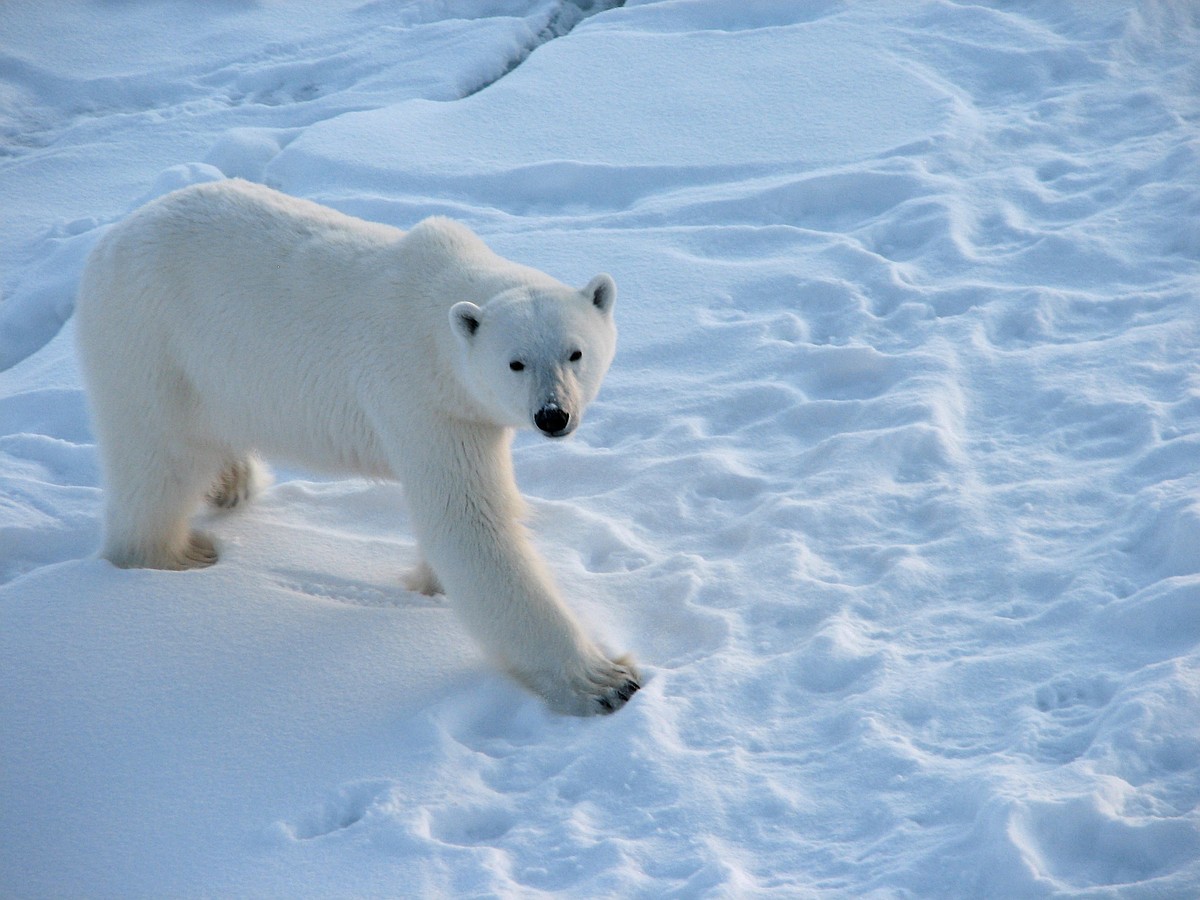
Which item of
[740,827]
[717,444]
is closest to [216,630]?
[740,827]

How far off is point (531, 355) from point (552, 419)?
223 mm

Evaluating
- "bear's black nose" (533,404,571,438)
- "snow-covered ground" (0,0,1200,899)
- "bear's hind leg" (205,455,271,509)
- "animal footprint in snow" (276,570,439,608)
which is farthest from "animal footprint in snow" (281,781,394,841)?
"bear's hind leg" (205,455,271,509)

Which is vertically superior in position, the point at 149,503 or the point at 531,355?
the point at 531,355

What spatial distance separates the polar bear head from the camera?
11.3ft

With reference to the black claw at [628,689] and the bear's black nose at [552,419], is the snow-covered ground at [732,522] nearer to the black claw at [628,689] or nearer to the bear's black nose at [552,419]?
the black claw at [628,689]

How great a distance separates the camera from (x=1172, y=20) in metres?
7.61

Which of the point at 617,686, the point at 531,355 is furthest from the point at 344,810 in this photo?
the point at 531,355

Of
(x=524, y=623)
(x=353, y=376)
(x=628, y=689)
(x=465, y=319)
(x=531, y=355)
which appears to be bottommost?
(x=628, y=689)

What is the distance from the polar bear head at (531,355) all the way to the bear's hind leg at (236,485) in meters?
1.43

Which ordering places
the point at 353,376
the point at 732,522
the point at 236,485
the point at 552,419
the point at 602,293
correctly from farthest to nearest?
the point at 236,485 → the point at 732,522 → the point at 353,376 → the point at 602,293 → the point at 552,419

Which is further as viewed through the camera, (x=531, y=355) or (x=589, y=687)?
(x=589, y=687)

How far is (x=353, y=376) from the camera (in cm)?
387

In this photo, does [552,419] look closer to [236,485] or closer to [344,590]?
[344,590]

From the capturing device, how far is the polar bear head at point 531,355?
3445 mm
